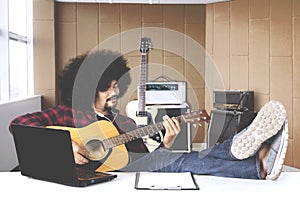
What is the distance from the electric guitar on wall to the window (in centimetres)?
285

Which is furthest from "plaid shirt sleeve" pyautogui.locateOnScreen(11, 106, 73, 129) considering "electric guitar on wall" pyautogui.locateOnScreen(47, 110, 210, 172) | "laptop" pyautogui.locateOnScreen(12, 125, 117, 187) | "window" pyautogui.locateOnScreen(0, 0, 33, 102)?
"window" pyautogui.locateOnScreen(0, 0, 33, 102)

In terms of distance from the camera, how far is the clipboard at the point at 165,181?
4.52 ft

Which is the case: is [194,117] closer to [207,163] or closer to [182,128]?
[207,163]

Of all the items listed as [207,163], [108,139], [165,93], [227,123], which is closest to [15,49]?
[165,93]

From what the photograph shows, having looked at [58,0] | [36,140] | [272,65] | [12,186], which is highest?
[58,0]

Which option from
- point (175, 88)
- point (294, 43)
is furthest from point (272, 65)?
point (175, 88)

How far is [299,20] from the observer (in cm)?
546

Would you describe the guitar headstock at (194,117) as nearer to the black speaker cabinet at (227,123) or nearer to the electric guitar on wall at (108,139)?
the electric guitar on wall at (108,139)

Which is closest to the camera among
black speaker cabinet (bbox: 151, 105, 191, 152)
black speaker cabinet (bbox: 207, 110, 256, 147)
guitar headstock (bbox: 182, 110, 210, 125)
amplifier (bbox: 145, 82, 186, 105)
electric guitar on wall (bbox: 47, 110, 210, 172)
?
electric guitar on wall (bbox: 47, 110, 210, 172)

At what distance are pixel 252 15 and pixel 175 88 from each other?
1.74 meters

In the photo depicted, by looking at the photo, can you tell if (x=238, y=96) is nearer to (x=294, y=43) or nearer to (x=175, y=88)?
(x=294, y=43)

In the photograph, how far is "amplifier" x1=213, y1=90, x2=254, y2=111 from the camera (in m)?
5.77

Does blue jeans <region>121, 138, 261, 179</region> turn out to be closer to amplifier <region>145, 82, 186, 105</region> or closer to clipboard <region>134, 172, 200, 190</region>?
clipboard <region>134, 172, 200, 190</region>

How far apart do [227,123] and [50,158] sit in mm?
4322
